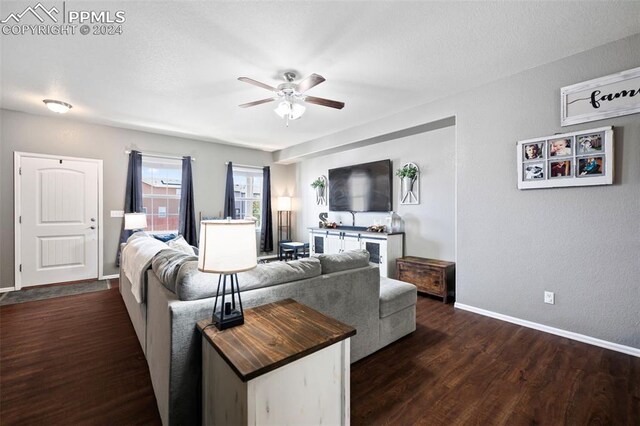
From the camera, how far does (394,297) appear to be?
7.95ft

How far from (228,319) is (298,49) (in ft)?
7.47

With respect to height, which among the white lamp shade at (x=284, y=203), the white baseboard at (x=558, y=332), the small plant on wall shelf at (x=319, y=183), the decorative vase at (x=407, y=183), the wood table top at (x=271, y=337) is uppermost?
the small plant on wall shelf at (x=319, y=183)

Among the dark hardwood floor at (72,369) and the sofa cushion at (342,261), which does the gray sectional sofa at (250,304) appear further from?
the dark hardwood floor at (72,369)

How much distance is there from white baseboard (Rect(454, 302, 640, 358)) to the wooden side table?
249 centimetres

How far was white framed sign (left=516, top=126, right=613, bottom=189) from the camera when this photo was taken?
7.72 ft

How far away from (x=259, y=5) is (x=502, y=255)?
329 cm

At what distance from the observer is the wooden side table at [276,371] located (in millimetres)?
1031

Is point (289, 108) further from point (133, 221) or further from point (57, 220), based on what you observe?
point (57, 220)

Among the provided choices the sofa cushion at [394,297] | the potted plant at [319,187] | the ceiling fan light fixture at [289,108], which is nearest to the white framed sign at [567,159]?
the sofa cushion at [394,297]

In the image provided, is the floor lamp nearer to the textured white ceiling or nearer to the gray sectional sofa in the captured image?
the textured white ceiling

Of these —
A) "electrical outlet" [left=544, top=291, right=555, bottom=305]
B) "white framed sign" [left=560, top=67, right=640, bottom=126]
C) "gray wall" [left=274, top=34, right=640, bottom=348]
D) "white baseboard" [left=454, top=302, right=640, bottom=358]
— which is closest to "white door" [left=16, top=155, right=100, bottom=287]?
"gray wall" [left=274, top=34, right=640, bottom=348]

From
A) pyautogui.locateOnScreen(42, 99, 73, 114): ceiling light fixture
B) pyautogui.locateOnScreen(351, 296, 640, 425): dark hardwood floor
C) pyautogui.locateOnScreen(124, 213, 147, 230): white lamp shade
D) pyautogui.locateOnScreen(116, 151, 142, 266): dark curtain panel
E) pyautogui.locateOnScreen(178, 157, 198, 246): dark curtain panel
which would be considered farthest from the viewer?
pyautogui.locateOnScreen(178, 157, 198, 246): dark curtain panel

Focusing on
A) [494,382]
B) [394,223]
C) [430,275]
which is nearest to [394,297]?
[494,382]

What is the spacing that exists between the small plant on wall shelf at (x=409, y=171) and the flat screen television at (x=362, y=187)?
28cm
